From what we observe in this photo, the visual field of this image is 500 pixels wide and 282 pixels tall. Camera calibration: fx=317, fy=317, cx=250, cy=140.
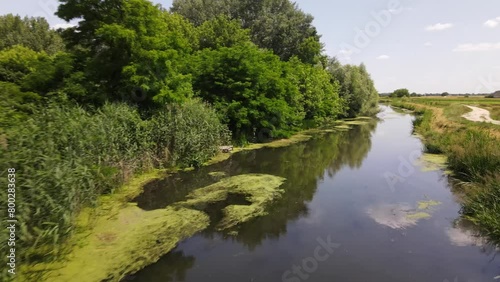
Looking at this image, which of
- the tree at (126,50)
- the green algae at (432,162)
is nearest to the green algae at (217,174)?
the tree at (126,50)

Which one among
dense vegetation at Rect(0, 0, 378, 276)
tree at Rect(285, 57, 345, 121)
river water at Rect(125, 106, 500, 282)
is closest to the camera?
river water at Rect(125, 106, 500, 282)

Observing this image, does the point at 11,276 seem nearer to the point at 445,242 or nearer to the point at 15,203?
the point at 15,203

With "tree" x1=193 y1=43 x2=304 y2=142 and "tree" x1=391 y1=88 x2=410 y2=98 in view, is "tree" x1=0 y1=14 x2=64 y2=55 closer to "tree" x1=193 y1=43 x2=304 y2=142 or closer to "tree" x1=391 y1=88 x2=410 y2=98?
"tree" x1=193 y1=43 x2=304 y2=142


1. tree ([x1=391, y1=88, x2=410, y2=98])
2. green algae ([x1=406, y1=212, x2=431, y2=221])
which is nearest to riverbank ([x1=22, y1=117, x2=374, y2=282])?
green algae ([x1=406, y1=212, x2=431, y2=221])

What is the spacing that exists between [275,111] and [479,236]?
1581 cm

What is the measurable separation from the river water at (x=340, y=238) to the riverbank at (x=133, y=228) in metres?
0.39

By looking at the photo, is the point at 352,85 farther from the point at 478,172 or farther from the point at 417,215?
the point at 417,215

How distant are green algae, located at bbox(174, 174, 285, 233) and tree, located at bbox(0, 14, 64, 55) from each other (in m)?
38.7

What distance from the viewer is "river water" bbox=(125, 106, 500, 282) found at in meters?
6.82

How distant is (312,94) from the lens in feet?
105

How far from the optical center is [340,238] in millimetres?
8453

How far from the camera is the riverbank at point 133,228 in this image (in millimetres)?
6543

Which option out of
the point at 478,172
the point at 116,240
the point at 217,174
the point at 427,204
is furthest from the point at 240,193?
the point at 478,172

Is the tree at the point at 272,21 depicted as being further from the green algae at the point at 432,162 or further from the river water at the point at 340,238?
the river water at the point at 340,238
